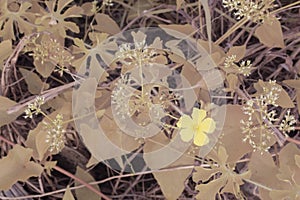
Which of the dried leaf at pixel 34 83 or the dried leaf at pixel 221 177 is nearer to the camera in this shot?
the dried leaf at pixel 221 177

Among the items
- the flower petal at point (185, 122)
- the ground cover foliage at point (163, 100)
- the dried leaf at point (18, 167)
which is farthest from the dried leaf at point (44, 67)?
the flower petal at point (185, 122)

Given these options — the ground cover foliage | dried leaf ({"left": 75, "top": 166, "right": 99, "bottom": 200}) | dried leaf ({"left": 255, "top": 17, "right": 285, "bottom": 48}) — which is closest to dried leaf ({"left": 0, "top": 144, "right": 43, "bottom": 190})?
the ground cover foliage

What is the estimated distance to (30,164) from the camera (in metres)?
0.74

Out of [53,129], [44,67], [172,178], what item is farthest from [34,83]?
[172,178]

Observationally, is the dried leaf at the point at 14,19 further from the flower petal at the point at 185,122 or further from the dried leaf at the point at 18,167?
the flower petal at the point at 185,122

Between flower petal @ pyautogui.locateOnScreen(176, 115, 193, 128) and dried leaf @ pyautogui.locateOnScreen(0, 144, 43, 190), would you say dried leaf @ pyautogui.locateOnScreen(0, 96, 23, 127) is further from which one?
flower petal @ pyautogui.locateOnScreen(176, 115, 193, 128)

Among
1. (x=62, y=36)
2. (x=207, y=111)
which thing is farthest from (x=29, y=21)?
(x=207, y=111)

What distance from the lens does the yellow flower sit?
67 centimetres

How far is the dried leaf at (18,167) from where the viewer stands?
2.41 ft

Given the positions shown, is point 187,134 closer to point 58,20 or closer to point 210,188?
point 210,188

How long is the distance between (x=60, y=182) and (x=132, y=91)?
298 millimetres

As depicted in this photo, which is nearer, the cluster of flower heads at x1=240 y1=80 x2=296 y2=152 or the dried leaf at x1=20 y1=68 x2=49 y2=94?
the cluster of flower heads at x1=240 y1=80 x2=296 y2=152

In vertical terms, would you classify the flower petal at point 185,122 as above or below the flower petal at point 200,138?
above

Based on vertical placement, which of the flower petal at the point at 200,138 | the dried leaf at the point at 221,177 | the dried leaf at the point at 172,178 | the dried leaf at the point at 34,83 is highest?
the dried leaf at the point at 34,83
